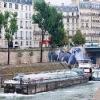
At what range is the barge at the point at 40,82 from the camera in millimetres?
67125

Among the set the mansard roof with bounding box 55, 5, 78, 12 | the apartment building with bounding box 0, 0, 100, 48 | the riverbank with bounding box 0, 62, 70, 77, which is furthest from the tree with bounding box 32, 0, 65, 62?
the mansard roof with bounding box 55, 5, 78, 12

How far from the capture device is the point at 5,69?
95688 millimetres

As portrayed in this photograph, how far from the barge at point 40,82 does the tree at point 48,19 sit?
28.0 m

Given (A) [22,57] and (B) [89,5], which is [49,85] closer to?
(A) [22,57]

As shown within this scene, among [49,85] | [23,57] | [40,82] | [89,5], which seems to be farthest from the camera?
[89,5]

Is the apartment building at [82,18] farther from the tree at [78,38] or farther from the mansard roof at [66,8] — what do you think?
the tree at [78,38]

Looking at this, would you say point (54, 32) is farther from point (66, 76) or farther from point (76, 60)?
point (66, 76)

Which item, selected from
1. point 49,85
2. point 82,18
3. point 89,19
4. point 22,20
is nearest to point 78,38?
point 82,18

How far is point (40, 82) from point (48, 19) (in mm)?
44589

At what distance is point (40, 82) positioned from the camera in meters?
72.5

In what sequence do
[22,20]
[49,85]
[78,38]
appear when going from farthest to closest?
[78,38]
[22,20]
[49,85]

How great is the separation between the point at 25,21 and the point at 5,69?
3703cm

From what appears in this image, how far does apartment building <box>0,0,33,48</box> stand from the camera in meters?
126

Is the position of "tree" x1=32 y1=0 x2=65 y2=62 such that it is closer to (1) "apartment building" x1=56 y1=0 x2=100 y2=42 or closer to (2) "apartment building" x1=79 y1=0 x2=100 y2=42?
(1) "apartment building" x1=56 y1=0 x2=100 y2=42
